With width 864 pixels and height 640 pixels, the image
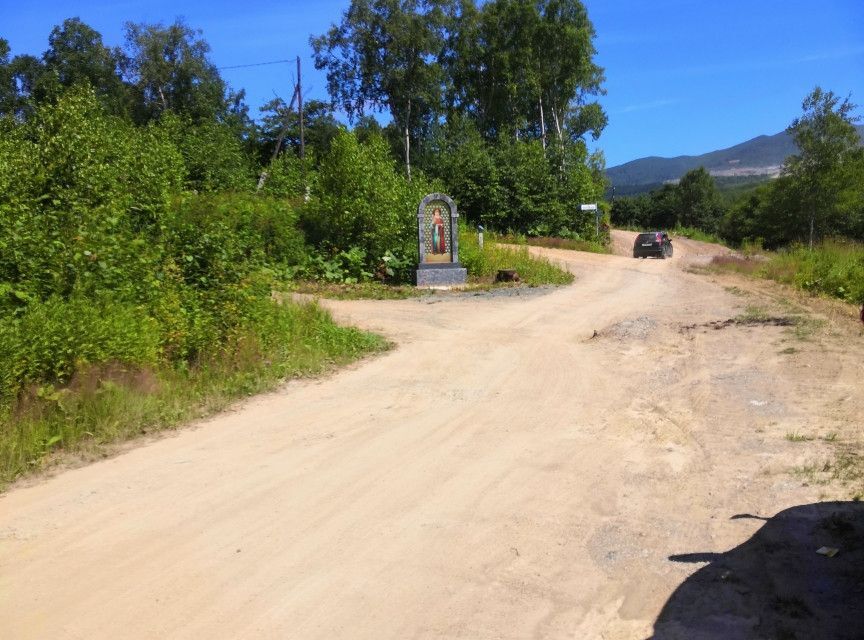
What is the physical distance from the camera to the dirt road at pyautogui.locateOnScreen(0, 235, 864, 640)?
4.19 meters

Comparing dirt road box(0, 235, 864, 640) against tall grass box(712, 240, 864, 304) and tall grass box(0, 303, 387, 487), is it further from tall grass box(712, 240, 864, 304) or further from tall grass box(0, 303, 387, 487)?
tall grass box(712, 240, 864, 304)

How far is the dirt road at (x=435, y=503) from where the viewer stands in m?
4.19

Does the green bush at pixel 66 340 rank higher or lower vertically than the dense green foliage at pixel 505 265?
higher

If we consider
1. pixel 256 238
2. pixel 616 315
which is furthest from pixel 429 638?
pixel 616 315

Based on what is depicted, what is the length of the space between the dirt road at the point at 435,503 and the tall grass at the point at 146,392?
43cm

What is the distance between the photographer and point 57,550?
497 centimetres

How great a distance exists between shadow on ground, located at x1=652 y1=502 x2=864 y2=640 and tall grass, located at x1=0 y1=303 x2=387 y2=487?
5228mm

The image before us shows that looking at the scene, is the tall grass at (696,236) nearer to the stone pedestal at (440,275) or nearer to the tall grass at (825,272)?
the tall grass at (825,272)

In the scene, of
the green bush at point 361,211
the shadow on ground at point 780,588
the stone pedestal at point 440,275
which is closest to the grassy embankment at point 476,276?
the stone pedestal at point 440,275

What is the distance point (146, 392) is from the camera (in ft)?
27.6

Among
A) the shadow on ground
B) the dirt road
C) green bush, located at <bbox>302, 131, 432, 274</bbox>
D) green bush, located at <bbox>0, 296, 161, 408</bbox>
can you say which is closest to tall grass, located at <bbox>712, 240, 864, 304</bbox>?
the dirt road

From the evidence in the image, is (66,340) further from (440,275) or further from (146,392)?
(440,275)

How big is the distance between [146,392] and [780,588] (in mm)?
6446

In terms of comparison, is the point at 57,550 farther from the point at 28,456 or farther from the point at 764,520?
the point at 764,520
